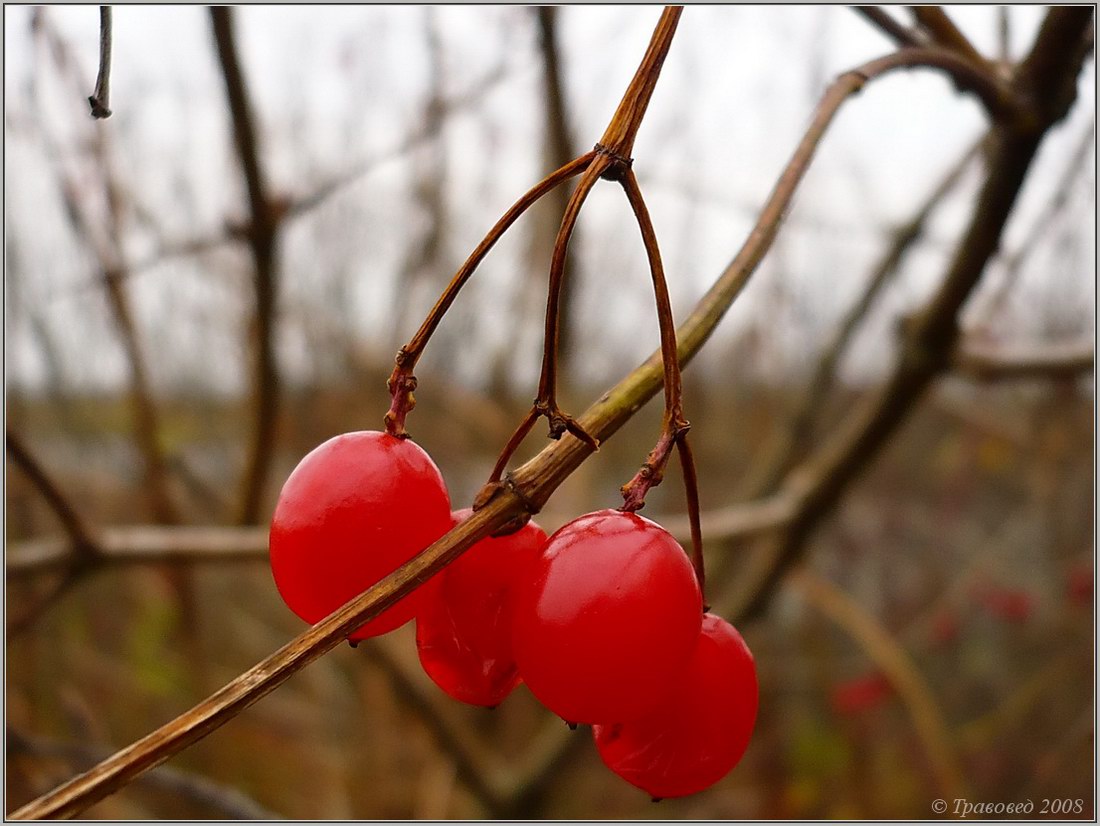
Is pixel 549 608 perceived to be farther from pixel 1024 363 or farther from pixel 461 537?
pixel 1024 363

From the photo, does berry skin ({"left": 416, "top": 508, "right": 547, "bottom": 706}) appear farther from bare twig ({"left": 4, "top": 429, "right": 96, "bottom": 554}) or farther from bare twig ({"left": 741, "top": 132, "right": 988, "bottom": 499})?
bare twig ({"left": 741, "top": 132, "right": 988, "bottom": 499})

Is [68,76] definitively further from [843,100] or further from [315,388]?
[315,388]

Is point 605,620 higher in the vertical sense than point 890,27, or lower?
lower

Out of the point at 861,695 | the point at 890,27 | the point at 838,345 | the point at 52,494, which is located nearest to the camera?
the point at 890,27

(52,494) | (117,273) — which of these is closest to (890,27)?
(52,494)

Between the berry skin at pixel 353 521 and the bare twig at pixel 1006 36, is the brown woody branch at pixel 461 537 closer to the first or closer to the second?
the berry skin at pixel 353 521

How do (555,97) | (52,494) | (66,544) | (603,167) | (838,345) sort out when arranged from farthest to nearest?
1. (838,345)
2. (555,97)
3. (66,544)
4. (52,494)
5. (603,167)

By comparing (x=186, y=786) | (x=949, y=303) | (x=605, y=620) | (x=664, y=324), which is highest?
(x=664, y=324)
